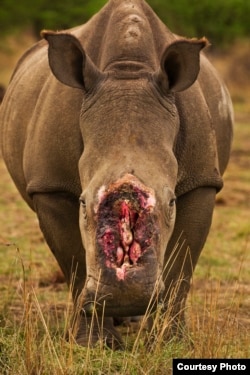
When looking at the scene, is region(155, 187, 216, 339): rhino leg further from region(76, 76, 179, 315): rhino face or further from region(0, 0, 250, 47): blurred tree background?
region(0, 0, 250, 47): blurred tree background

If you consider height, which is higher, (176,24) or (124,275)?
(176,24)

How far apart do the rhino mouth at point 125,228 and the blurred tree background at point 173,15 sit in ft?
65.4

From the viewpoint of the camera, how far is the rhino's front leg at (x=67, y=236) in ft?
20.8

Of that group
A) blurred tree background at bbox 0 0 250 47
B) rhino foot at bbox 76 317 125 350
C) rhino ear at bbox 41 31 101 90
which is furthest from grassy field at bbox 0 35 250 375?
blurred tree background at bbox 0 0 250 47

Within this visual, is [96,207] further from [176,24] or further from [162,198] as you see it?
[176,24]

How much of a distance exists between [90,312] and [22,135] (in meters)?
2.28

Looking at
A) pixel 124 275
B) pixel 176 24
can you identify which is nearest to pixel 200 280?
pixel 124 275

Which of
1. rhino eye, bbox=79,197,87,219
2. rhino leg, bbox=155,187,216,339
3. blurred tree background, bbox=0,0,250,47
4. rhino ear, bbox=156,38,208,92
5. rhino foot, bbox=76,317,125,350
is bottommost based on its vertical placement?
rhino foot, bbox=76,317,125,350

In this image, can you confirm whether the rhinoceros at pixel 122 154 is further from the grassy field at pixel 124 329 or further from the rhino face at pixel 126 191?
the grassy field at pixel 124 329

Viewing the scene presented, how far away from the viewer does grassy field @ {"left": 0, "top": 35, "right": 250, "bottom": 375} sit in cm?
507

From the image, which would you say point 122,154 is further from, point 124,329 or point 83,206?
point 124,329

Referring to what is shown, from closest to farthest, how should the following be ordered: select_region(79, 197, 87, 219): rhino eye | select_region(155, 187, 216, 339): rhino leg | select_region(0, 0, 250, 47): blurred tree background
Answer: select_region(79, 197, 87, 219): rhino eye
select_region(155, 187, 216, 339): rhino leg
select_region(0, 0, 250, 47): blurred tree background

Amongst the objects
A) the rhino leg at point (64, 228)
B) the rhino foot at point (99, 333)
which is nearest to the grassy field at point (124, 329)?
the rhino foot at point (99, 333)

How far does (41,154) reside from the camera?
6.29m
